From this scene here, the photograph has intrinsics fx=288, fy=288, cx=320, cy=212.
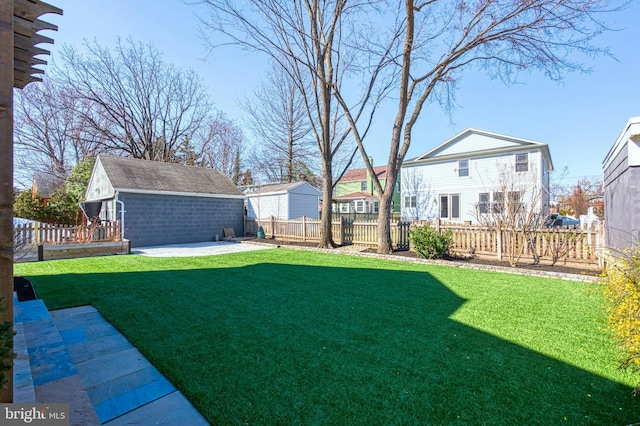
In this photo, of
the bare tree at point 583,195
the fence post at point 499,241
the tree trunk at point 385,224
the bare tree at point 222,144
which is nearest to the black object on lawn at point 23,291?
the tree trunk at point 385,224

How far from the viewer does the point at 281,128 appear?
24500 millimetres

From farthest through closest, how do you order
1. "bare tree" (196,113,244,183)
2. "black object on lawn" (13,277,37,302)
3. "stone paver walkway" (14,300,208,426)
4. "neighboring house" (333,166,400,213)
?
"neighboring house" (333,166,400,213) → "bare tree" (196,113,244,183) → "black object on lawn" (13,277,37,302) → "stone paver walkway" (14,300,208,426)

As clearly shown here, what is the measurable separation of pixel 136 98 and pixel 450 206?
24157 mm

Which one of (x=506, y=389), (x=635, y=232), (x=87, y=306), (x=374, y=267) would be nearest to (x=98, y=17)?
(x=87, y=306)

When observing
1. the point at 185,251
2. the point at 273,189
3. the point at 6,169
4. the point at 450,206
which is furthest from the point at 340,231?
the point at 6,169

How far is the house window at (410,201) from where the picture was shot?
19.7 meters

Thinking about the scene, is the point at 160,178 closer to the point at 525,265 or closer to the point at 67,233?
the point at 67,233

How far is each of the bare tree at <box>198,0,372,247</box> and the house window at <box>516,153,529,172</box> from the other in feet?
32.7

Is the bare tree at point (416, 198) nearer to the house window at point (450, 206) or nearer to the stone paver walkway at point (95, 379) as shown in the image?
the house window at point (450, 206)

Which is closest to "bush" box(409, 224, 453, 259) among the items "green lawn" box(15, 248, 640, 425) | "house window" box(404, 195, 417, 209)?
"green lawn" box(15, 248, 640, 425)

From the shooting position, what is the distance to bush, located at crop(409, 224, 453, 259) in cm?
873

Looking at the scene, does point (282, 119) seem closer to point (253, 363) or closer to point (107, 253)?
point (107, 253)

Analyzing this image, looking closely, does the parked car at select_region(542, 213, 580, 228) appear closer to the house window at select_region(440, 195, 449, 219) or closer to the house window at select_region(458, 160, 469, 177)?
the house window at select_region(458, 160, 469, 177)

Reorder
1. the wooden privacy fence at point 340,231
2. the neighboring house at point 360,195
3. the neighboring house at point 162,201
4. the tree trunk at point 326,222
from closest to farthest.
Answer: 1. the wooden privacy fence at point 340,231
2. the tree trunk at point 326,222
3. the neighboring house at point 162,201
4. the neighboring house at point 360,195
